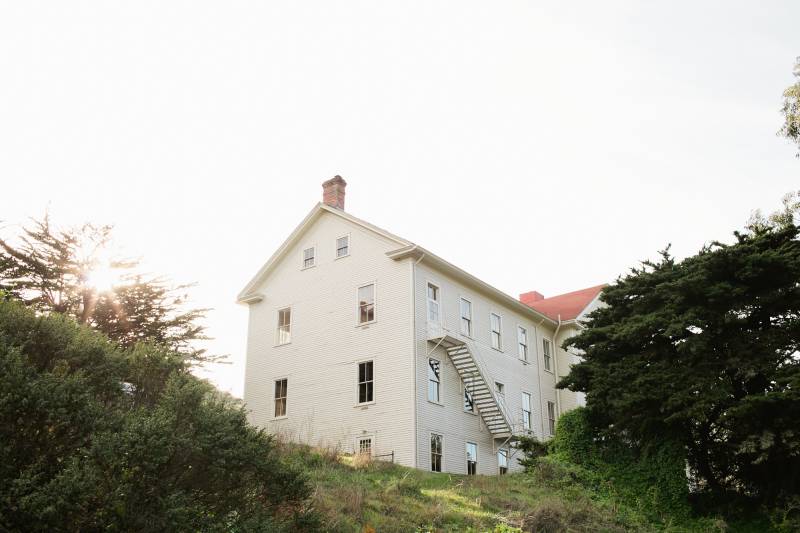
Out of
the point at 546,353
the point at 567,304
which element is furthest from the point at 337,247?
the point at 567,304

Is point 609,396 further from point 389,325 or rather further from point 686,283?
point 389,325

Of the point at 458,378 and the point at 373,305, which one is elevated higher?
the point at 373,305

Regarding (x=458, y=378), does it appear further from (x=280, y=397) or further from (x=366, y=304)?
(x=280, y=397)

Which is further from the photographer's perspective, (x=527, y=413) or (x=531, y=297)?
(x=531, y=297)

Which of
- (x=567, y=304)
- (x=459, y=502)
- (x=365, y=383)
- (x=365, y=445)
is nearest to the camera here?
(x=459, y=502)

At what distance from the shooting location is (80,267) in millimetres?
28906

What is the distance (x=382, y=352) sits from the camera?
27172mm

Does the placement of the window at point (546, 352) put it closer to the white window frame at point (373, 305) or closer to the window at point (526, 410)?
the window at point (526, 410)

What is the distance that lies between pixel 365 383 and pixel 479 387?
449 centimetres

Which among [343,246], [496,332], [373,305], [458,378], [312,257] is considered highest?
[343,246]

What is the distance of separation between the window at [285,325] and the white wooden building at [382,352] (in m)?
0.06

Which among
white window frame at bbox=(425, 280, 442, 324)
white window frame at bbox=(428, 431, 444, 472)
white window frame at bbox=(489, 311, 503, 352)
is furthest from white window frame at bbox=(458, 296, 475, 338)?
white window frame at bbox=(428, 431, 444, 472)

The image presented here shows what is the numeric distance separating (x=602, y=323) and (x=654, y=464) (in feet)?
17.1

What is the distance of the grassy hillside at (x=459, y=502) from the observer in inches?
592
